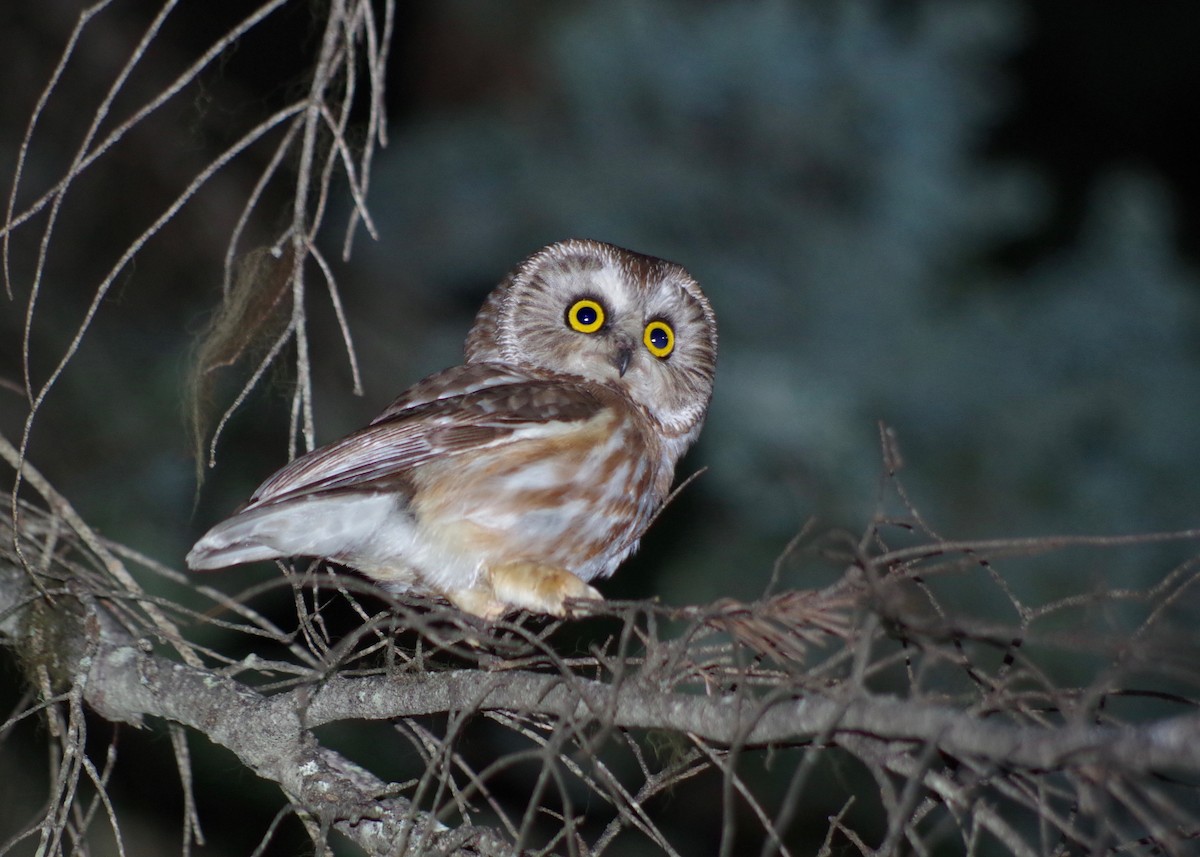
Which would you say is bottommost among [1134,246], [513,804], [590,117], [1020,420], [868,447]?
[513,804]

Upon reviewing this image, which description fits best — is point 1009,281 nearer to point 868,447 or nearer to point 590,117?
point 868,447

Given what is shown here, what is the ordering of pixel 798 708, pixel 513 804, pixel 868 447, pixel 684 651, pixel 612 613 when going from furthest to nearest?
1. pixel 513 804
2. pixel 868 447
3. pixel 612 613
4. pixel 684 651
5. pixel 798 708

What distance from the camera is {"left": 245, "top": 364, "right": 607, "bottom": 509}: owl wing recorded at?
260 cm

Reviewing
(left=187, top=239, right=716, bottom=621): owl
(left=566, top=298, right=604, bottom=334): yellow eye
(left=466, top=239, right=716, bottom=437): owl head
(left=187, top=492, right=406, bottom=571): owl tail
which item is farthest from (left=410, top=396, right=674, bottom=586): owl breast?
(left=566, top=298, right=604, bottom=334): yellow eye

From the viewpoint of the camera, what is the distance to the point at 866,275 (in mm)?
4848

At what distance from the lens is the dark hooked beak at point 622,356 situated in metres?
3.25

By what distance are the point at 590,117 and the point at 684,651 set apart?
3668mm

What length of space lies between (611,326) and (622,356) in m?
0.13

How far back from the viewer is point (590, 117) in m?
5.00

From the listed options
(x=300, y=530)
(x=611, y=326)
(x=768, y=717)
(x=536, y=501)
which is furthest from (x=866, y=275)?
(x=768, y=717)

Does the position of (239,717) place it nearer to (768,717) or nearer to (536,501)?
(536,501)

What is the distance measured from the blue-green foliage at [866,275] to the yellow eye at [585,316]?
4.65 feet

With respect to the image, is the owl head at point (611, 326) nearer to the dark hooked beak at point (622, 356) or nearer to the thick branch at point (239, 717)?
the dark hooked beak at point (622, 356)

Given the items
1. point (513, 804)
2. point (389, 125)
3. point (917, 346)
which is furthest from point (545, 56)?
point (513, 804)
